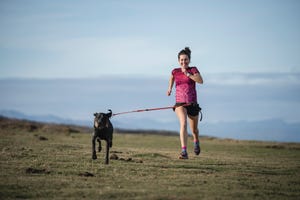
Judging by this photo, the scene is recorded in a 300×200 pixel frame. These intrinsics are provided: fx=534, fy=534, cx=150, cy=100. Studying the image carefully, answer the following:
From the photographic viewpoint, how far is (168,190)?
1097cm

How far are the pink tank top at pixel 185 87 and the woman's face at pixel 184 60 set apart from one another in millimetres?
179

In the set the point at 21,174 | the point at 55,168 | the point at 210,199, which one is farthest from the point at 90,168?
the point at 210,199

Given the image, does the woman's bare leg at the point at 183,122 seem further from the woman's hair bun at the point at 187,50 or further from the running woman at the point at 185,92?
the woman's hair bun at the point at 187,50

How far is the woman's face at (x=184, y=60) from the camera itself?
16141 mm

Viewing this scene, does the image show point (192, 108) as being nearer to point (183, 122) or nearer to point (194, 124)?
point (183, 122)

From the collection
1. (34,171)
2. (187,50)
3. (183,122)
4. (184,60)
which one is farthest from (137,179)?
(187,50)

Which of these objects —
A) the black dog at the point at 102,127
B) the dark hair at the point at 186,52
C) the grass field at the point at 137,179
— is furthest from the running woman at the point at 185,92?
the black dog at the point at 102,127

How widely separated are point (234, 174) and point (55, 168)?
15.5 ft

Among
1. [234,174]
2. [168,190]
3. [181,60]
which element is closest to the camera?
[168,190]

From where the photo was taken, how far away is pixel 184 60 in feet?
53.0

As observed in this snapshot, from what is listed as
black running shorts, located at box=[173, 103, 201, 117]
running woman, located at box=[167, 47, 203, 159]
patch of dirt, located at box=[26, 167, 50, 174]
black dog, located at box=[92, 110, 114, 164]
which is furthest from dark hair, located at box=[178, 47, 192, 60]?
patch of dirt, located at box=[26, 167, 50, 174]

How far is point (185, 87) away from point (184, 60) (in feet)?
2.70

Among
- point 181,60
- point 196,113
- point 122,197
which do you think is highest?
point 181,60

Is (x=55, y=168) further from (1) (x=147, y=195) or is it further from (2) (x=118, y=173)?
(1) (x=147, y=195)
